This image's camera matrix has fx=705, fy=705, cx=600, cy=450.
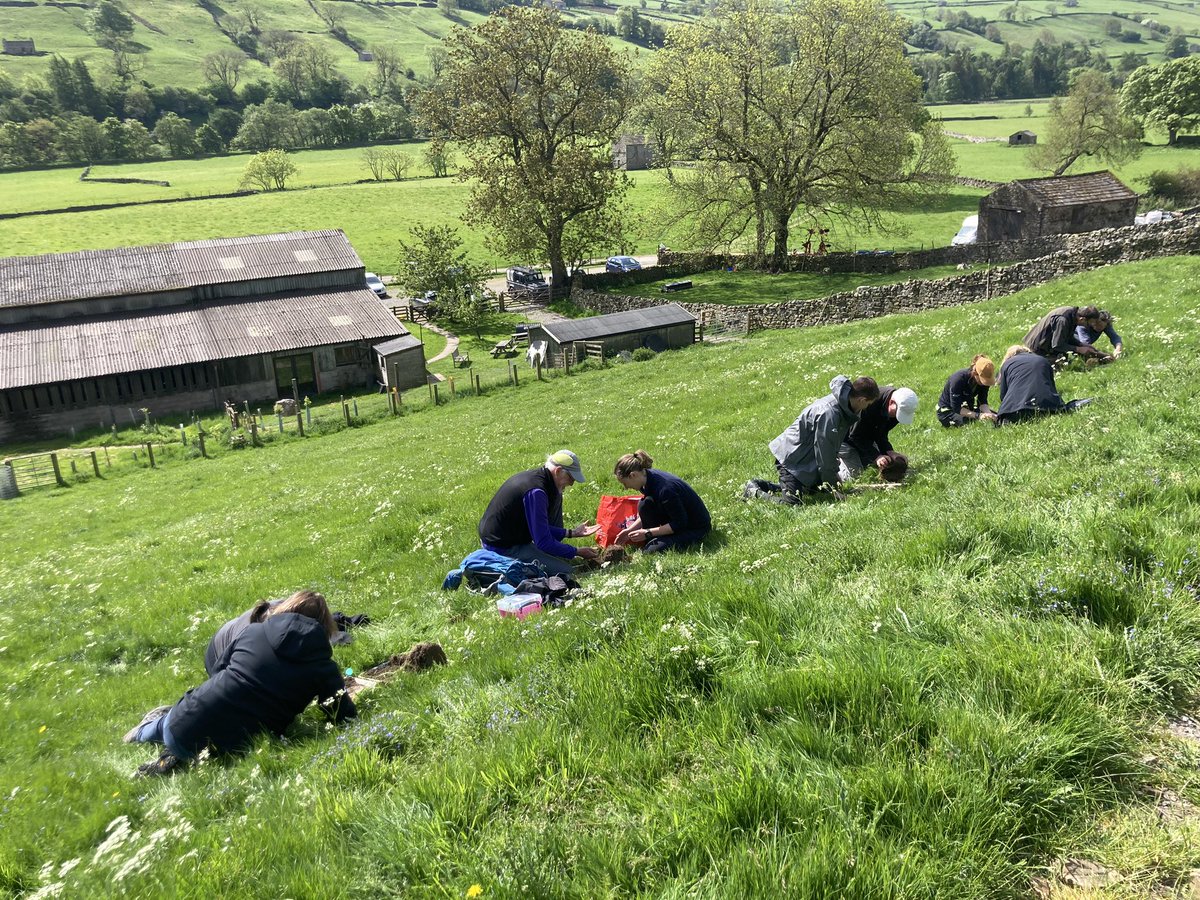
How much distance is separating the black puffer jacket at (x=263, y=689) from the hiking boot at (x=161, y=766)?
20 centimetres

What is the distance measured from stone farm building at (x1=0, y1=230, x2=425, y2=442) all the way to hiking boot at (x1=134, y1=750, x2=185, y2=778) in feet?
128

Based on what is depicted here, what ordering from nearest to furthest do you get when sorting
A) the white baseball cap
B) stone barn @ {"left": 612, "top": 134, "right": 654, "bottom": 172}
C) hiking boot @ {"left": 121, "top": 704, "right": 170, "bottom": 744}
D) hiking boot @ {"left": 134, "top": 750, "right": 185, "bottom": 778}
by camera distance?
hiking boot @ {"left": 134, "top": 750, "right": 185, "bottom": 778} → hiking boot @ {"left": 121, "top": 704, "right": 170, "bottom": 744} → the white baseball cap → stone barn @ {"left": 612, "top": 134, "right": 654, "bottom": 172}

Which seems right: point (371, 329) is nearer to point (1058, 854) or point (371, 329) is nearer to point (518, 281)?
point (518, 281)

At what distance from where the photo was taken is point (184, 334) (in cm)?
4500

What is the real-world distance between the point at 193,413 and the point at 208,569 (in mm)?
32991

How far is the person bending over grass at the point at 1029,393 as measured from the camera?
422 inches

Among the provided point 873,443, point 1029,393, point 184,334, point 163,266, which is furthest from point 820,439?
point 163,266

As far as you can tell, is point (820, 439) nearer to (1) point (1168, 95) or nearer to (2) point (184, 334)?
Result: (2) point (184, 334)

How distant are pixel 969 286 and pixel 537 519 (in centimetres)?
3185

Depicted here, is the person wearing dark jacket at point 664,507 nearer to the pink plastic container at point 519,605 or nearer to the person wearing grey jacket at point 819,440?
the person wearing grey jacket at point 819,440

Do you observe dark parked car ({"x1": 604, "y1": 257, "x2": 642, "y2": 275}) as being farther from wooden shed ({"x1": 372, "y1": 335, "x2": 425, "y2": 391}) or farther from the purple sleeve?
the purple sleeve

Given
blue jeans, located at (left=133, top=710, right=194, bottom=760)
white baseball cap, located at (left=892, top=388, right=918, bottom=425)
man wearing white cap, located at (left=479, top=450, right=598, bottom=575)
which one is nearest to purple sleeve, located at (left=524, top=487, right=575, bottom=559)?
man wearing white cap, located at (left=479, top=450, right=598, bottom=575)

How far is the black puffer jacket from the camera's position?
6.23 metres

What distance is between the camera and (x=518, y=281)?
65688mm
